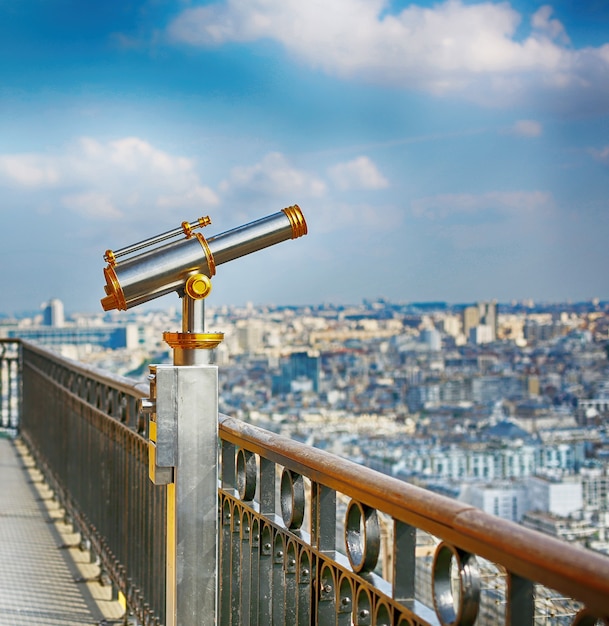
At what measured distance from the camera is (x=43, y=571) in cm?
462

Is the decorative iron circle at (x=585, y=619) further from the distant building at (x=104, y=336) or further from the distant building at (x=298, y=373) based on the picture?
the distant building at (x=298, y=373)

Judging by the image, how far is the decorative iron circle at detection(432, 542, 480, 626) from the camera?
1.28m

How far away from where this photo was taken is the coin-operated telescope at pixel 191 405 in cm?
216

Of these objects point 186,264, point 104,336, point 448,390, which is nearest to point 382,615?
point 186,264

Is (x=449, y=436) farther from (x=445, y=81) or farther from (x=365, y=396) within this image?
(x=445, y=81)

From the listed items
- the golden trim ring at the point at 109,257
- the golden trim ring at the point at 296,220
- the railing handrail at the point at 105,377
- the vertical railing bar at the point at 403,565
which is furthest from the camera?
the railing handrail at the point at 105,377

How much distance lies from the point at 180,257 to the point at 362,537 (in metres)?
0.82

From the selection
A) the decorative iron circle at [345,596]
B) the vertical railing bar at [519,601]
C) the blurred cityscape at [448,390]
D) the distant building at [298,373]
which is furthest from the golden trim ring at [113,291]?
the distant building at [298,373]

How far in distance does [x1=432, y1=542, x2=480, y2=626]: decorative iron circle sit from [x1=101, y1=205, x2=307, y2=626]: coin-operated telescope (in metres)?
0.97

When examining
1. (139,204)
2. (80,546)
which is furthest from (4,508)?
(139,204)

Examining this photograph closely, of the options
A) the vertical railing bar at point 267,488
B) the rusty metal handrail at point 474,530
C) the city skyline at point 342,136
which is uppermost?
the city skyline at point 342,136

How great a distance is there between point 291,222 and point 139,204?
35671mm

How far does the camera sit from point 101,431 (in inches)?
175

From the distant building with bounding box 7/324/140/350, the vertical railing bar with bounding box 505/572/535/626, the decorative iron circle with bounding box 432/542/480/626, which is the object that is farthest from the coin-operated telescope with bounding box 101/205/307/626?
the distant building with bounding box 7/324/140/350
